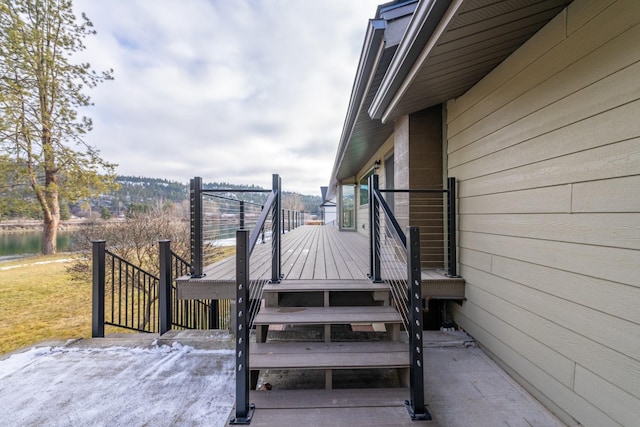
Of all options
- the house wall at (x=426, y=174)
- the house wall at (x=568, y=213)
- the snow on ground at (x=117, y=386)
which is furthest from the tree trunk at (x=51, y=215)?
the house wall at (x=568, y=213)

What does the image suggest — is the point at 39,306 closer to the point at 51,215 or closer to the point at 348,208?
the point at 51,215

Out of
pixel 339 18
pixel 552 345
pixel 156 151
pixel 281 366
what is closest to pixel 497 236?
pixel 552 345

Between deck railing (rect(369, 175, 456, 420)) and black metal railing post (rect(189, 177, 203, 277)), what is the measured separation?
5.88 ft

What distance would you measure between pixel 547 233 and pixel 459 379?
123 cm

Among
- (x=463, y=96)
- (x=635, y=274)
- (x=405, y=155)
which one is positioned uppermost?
(x=463, y=96)

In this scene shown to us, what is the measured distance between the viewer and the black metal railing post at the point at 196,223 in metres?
2.84

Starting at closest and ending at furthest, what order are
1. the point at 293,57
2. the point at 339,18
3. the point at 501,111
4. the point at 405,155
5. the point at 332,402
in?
the point at 332,402
the point at 501,111
the point at 405,155
the point at 339,18
the point at 293,57

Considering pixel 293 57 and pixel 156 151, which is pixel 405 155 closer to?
pixel 293 57

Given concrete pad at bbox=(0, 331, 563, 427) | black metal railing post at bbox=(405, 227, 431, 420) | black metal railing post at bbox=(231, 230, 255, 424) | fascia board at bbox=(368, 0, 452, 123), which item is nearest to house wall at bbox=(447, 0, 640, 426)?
concrete pad at bbox=(0, 331, 563, 427)

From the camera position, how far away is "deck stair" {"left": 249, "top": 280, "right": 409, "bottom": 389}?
6.11 ft

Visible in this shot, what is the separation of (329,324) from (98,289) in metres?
2.60

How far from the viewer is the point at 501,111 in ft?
7.42

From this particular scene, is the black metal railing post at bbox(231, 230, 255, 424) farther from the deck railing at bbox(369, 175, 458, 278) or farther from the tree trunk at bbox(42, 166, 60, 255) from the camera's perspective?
the tree trunk at bbox(42, 166, 60, 255)

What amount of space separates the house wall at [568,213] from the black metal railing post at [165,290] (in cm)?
318
